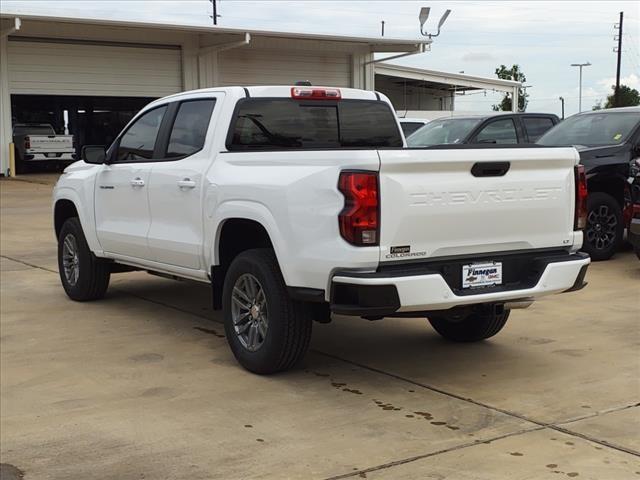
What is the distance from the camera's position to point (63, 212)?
859 cm

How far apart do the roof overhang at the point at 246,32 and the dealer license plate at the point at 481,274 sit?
24171mm

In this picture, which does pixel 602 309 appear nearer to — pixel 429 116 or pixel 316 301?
pixel 316 301

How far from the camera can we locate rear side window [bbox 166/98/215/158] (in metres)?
6.29

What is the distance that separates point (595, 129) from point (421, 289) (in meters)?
6.94

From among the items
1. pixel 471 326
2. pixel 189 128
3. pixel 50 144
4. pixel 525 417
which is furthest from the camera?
pixel 50 144

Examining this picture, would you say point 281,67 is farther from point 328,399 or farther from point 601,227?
point 328,399

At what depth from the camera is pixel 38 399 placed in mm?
5133

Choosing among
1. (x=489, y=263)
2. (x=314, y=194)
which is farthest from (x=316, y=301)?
(x=489, y=263)

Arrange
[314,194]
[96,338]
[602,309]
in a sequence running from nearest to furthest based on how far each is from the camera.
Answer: [314,194]
[96,338]
[602,309]

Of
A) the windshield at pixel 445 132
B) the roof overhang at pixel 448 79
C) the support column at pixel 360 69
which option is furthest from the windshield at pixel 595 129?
the roof overhang at pixel 448 79

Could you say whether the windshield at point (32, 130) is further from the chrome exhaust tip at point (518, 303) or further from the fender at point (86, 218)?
the chrome exhaust tip at point (518, 303)

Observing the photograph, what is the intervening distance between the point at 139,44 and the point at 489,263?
27.4 m

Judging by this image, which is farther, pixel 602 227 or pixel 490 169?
pixel 602 227

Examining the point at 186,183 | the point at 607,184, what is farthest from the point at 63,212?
the point at 607,184
